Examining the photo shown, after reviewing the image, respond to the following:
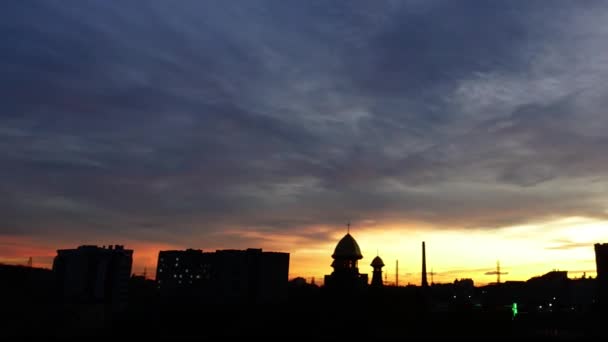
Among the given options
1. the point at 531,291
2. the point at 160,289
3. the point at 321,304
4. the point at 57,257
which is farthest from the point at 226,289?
the point at 531,291

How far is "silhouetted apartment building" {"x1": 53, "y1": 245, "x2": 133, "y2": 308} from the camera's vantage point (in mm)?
159375

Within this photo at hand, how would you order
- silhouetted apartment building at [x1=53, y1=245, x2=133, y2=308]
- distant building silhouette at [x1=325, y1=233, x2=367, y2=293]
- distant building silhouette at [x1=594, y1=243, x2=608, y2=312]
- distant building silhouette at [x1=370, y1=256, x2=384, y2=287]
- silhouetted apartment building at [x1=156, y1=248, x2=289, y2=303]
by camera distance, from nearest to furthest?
distant building silhouette at [x1=325, y1=233, x2=367, y2=293], distant building silhouette at [x1=594, y1=243, x2=608, y2=312], distant building silhouette at [x1=370, y1=256, x2=384, y2=287], silhouetted apartment building at [x1=53, y1=245, x2=133, y2=308], silhouetted apartment building at [x1=156, y1=248, x2=289, y2=303]

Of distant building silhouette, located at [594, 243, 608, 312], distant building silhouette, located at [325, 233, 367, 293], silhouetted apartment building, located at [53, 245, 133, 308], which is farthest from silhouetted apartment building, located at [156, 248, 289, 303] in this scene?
distant building silhouette, located at [594, 243, 608, 312]

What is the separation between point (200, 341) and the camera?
265 ft

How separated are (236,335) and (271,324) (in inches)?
249

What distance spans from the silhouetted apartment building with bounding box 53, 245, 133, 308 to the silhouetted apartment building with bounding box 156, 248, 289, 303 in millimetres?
14397

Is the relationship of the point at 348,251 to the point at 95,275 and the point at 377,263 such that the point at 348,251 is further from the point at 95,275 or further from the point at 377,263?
the point at 95,275

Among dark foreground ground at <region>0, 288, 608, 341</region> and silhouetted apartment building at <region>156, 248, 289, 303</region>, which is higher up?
silhouetted apartment building at <region>156, 248, 289, 303</region>

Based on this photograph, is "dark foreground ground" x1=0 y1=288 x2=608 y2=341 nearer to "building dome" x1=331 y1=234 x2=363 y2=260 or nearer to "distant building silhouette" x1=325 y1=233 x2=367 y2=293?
"distant building silhouette" x1=325 y1=233 x2=367 y2=293

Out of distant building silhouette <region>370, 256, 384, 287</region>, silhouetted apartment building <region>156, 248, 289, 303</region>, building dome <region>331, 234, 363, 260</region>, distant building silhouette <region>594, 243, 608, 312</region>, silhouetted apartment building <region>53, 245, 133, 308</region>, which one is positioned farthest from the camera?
silhouetted apartment building <region>156, 248, 289, 303</region>

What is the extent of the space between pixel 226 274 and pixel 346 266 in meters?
63.9

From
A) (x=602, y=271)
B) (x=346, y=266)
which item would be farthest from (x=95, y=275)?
(x=602, y=271)

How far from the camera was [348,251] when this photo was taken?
11219 cm

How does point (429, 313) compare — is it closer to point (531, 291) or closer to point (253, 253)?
point (253, 253)
